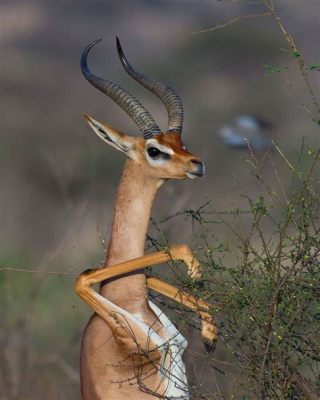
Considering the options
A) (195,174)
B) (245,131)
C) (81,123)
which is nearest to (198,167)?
(195,174)

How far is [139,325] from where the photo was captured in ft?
21.1

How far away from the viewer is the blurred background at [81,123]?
11445 mm

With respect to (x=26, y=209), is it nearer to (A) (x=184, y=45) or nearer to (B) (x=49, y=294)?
(B) (x=49, y=294)

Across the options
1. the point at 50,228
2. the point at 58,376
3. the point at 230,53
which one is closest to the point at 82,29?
the point at 230,53

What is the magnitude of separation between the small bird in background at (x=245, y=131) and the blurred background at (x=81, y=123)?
14cm

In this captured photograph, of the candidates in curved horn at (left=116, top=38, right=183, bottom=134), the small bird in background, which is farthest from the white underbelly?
the small bird in background

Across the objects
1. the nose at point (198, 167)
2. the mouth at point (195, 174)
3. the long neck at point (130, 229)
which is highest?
the nose at point (198, 167)

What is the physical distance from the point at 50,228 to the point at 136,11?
7069 millimetres

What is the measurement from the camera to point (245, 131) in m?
16.2

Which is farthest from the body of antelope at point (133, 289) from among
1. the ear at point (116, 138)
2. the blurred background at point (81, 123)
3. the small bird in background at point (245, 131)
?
the small bird in background at point (245, 131)

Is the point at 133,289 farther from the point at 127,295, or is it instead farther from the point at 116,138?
the point at 116,138

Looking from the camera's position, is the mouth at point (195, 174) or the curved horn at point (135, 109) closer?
the mouth at point (195, 174)

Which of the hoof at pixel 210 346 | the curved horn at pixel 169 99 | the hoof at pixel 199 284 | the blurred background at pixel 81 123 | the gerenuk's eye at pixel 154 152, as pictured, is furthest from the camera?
the blurred background at pixel 81 123

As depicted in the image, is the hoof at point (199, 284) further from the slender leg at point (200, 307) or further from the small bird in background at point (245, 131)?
the small bird in background at point (245, 131)
